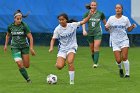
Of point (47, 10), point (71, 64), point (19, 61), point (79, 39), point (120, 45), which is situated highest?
point (47, 10)

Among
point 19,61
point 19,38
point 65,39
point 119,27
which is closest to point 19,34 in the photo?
point 19,38

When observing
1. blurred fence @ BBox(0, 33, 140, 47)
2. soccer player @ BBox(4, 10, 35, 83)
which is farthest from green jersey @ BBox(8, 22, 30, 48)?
blurred fence @ BBox(0, 33, 140, 47)

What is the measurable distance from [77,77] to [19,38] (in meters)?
2.31

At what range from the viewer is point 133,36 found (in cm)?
2714

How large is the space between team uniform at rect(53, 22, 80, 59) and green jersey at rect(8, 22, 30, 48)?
2.94 feet

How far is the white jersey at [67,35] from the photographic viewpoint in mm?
13945

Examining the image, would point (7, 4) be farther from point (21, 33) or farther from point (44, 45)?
point (21, 33)

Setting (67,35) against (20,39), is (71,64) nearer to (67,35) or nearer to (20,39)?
(67,35)

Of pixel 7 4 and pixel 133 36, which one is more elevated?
pixel 7 4

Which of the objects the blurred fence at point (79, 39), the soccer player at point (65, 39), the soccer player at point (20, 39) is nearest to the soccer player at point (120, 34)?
the soccer player at point (65, 39)

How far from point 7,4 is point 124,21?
40.4 ft

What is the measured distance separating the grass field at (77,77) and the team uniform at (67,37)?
35.4 inches

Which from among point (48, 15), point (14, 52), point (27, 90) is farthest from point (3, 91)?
point (48, 15)

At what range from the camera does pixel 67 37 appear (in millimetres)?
14016
